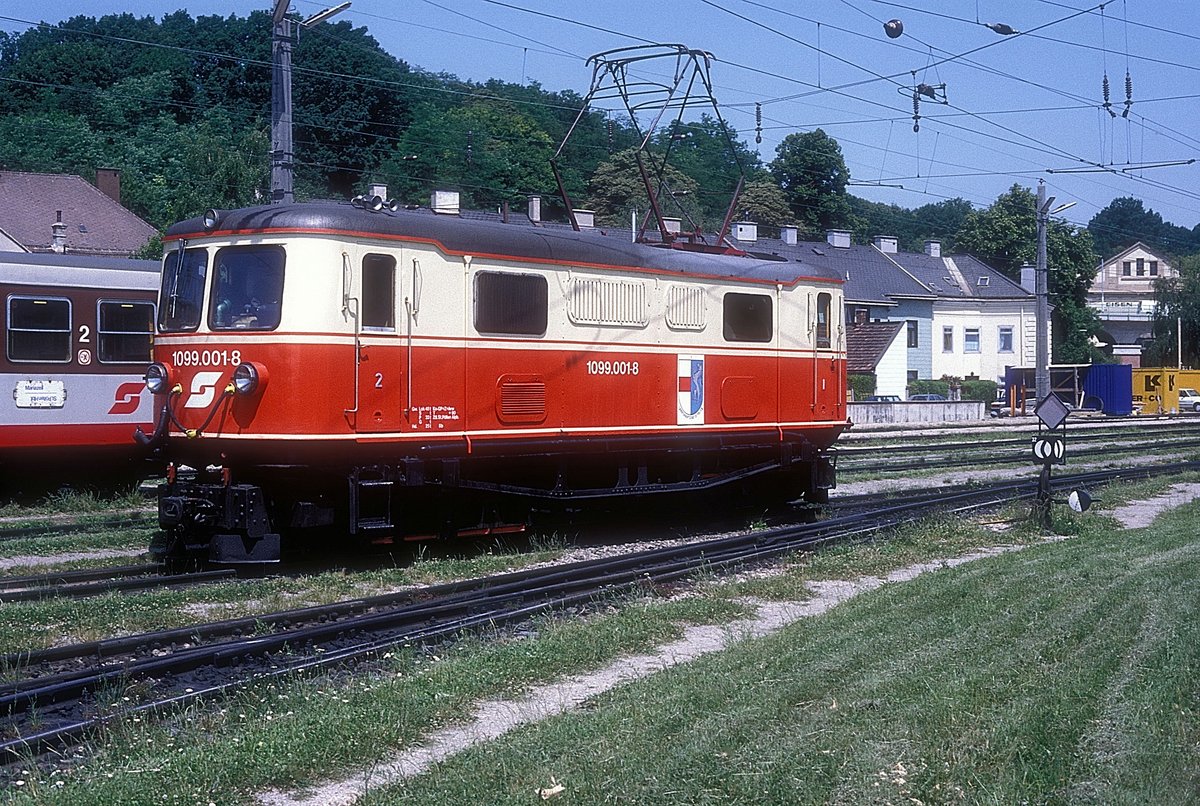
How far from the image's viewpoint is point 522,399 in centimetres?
1470

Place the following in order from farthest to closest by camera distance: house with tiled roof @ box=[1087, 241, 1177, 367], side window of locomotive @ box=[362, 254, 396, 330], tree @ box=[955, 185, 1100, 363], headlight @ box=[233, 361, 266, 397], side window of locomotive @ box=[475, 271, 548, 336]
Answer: house with tiled roof @ box=[1087, 241, 1177, 367] < tree @ box=[955, 185, 1100, 363] < side window of locomotive @ box=[475, 271, 548, 336] < side window of locomotive @ box=[362, 254, 396, 330] < headlight @ box=[233, 361, 266, 397]

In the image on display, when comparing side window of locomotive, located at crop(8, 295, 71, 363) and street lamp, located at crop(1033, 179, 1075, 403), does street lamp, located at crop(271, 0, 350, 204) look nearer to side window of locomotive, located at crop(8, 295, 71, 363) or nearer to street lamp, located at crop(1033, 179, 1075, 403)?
side window of locomotive, located at crop(8, 295, 71, 363)

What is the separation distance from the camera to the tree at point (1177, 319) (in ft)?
276

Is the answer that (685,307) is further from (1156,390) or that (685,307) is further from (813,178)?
(813,178)

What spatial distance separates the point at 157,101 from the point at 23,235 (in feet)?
91.5

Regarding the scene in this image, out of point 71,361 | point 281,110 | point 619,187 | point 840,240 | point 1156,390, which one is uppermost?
point 619,187

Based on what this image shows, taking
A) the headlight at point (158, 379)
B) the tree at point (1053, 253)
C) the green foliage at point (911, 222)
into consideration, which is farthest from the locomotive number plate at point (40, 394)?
the green foliage at point (911, 222)

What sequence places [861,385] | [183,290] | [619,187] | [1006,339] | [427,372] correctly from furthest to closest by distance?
1. [619,187]
2. [1006,339]
3. [861,385]
4. [427,372]
5. [183,290]

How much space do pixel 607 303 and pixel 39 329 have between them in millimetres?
8472

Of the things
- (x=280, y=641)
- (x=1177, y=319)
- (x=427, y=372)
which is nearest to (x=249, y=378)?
(x=427, y=372)

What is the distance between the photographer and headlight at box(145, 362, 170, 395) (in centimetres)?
1322

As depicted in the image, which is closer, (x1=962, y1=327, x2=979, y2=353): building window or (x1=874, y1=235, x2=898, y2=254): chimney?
(x1=962, y1=327, x2=979, y2=353): building window

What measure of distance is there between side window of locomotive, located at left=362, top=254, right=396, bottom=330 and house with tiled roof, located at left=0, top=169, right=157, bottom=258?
3920 centimetres

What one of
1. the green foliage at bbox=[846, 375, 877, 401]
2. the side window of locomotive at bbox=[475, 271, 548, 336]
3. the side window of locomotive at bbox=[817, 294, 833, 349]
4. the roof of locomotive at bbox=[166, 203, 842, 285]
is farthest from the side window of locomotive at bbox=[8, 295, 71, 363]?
the green foliage at bbox=[846, 375, 877, 401]
